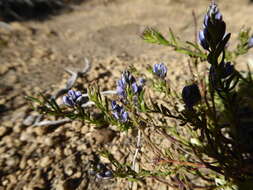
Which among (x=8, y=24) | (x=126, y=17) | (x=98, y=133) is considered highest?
(x=126, y=17)

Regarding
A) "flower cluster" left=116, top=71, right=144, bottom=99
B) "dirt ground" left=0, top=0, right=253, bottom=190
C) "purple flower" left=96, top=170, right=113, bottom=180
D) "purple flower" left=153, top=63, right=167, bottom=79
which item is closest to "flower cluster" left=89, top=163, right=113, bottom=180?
"purple flower" left=96, top=170, right=113, bottom=180

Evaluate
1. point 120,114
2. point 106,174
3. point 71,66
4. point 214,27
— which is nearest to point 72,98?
point 120,114

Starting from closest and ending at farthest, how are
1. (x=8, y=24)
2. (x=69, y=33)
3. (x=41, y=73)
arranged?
(x=41, y=73) → (x=8, y=24) → (x=69, y=33)

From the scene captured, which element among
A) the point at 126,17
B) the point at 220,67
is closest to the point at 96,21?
the point at 126,17

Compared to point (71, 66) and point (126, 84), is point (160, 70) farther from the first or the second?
point (71, 66)

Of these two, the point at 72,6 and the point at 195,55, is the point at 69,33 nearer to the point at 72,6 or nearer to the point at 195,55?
the point at 72,6

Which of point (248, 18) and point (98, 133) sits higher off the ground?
point (248, 18)
